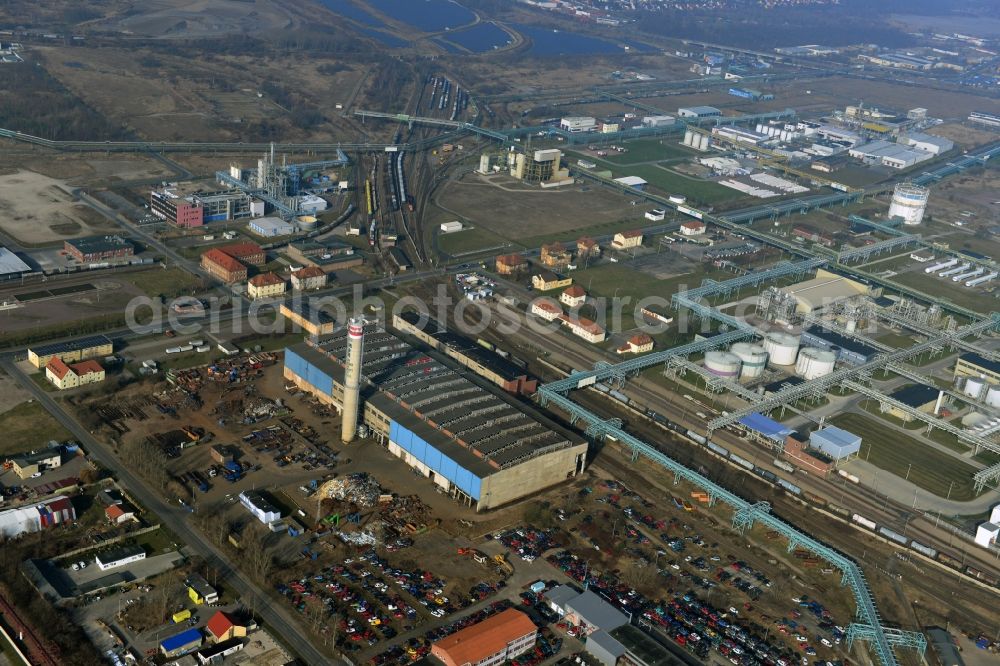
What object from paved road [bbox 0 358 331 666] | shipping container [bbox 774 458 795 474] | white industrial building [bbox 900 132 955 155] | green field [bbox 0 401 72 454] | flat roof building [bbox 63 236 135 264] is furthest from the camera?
white industrial building [bbox 900 132 955 155]

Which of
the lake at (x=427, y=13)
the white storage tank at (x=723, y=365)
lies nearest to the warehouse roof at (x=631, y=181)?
the white storage tank at (x=723, y=365)

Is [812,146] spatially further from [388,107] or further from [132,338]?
[132,338]

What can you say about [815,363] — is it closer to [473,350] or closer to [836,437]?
[836,437]

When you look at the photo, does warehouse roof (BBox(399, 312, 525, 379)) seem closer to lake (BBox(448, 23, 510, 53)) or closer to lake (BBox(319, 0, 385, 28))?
lake (BBox(448, 23, 510, 53))

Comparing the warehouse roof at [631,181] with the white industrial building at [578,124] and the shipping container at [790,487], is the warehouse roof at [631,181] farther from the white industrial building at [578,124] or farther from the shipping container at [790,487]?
the shipping container at [790,487]

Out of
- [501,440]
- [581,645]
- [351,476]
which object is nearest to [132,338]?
[351,476]

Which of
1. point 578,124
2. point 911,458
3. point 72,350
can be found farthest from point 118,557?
point 578,124

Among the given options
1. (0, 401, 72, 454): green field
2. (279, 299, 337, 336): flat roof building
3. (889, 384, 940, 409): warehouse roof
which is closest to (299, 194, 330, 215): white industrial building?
(279, 299, 337, 336): flat roof building
